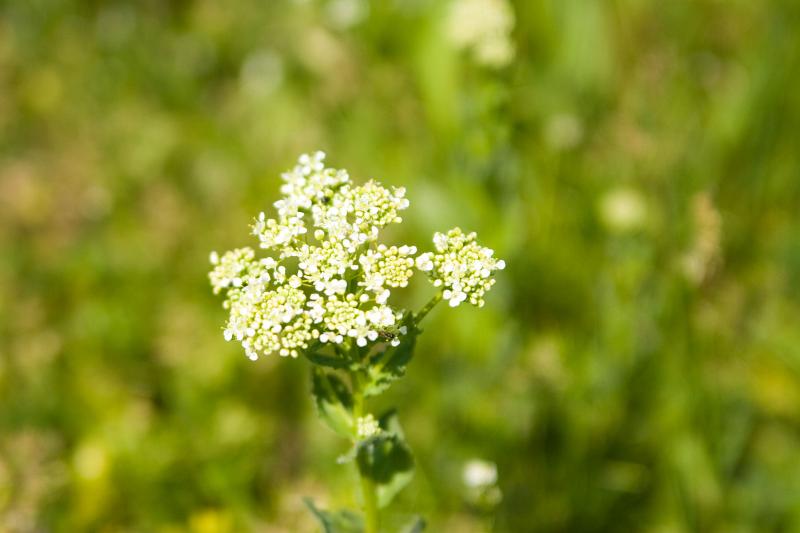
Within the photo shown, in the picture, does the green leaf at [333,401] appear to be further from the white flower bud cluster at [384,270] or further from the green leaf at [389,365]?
the white flower bud cluster at [384,270]

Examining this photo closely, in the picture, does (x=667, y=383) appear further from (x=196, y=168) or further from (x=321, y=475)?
(x=196, y=168)

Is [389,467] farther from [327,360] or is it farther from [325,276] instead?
[325,276]

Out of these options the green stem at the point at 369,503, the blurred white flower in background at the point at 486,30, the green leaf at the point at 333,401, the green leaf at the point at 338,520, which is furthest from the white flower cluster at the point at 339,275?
the blurred white flower in background at the point at 486,30

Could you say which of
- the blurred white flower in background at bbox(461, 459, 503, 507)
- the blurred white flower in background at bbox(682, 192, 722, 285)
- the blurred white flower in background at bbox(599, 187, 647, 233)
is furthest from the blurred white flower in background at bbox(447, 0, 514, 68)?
the blurred white flower in background at bbox(461, 459, 503, 507)

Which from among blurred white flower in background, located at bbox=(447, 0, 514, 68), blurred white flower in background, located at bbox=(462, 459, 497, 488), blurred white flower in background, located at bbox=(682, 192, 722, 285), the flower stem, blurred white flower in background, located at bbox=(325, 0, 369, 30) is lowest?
the flower stem

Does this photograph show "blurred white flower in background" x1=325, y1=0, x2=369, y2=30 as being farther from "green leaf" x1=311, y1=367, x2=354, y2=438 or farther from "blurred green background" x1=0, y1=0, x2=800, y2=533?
"green leaf" x1=311, y1=367, x2=354, y2=438

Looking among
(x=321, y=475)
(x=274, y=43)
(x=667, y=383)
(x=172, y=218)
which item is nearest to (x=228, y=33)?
(x=274, y=43)

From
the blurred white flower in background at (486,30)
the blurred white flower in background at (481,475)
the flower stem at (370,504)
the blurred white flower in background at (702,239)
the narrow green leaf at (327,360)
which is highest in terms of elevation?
the blurred white flower in background at (486,30)

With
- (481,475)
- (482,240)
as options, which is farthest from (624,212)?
(481,475)
